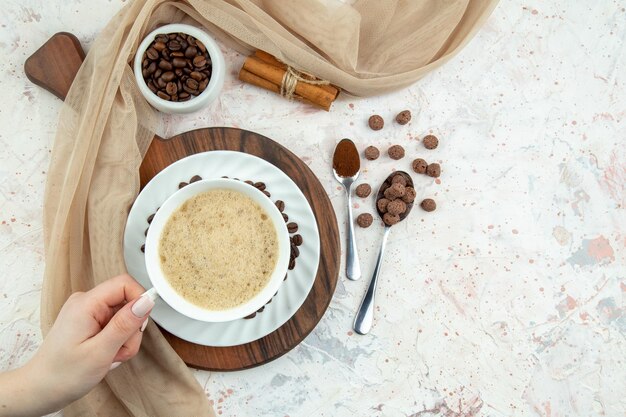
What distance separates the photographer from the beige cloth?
4.46ft

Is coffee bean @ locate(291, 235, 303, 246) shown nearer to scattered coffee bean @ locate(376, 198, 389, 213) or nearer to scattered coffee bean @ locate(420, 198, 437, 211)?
scattered coffee bean @ locate(376, 198, 389, 213)

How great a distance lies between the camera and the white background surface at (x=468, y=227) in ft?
4.83

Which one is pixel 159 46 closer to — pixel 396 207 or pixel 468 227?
pixel 396 207

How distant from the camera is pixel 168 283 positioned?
1261 mm

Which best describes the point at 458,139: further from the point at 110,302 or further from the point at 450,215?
the point at 110,302

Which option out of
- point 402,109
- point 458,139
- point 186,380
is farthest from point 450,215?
point 186,380

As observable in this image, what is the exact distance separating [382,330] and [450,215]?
355 millimetres

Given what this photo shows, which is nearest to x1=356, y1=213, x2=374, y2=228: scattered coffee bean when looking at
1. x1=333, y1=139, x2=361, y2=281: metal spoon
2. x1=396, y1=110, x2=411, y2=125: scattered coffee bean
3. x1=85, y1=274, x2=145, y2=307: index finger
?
x1=333, y1=139, x2=361, y2=281: metal spoon

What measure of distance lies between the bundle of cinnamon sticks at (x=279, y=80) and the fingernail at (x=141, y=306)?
0.68 metres

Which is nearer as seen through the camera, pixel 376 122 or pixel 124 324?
pixel 124 324

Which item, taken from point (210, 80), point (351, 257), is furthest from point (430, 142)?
point (210, 80)

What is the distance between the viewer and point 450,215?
5.02 feet

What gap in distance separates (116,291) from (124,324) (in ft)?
0.29

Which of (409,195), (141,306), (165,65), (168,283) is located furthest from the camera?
(409,195)
